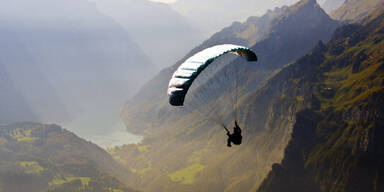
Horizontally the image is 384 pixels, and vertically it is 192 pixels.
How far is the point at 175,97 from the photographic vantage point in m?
23.5

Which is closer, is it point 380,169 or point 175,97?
point 175,97

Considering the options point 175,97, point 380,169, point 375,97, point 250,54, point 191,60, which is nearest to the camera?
point 175,97

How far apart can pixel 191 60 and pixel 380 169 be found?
172721 mm

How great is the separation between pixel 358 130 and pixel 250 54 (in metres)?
180

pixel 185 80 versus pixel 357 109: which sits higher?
pixel 185 80

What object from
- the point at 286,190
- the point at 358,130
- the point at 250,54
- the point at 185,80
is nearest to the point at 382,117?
the point at 358,130

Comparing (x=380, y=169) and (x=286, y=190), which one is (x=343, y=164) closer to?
(x=380, y=169)

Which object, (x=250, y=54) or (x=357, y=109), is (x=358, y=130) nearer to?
(x=357, y=109)

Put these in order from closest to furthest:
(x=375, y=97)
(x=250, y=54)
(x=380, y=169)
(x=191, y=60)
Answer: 1. (x=191, y=60)
2. (x=250, y=54)
3. (x=380, y=169)
4. (x=375, y=97)

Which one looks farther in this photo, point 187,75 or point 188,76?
point 187,75

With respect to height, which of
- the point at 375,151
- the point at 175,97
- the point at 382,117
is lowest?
the point at 375,151

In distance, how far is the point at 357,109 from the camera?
7825 inches

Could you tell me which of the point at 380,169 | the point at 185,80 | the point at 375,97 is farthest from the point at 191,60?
the point at 375,97

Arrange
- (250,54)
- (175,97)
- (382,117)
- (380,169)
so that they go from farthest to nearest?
(382,117), (380,169), (250,54), (175,97)
